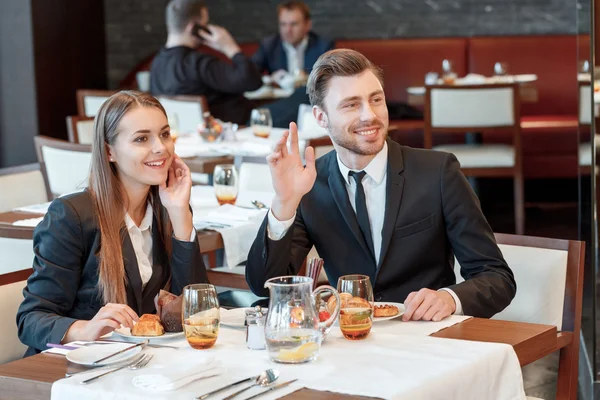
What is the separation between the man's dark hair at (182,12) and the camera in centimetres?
670

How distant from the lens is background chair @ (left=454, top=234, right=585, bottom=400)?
259cm

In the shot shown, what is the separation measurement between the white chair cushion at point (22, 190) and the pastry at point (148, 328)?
229 centimetres

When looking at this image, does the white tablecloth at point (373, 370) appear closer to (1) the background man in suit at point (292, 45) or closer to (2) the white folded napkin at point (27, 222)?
(2) the white folded napkin at point (27, 222)

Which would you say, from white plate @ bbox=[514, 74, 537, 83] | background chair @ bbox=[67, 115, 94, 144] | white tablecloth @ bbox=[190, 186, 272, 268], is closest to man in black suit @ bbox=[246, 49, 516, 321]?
white tablecloth @ bbox=[190, 186, 272, 268]

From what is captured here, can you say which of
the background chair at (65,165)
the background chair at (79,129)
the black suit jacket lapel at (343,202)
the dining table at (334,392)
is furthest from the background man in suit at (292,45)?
the dining table at (334,392)

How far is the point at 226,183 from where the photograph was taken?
3887mm

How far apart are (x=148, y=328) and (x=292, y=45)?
645cm

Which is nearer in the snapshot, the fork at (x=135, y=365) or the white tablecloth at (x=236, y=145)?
the fork at (x=135, y=365)

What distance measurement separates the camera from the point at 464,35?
29.1 ft

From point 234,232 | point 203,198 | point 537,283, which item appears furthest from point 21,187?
point 537,283

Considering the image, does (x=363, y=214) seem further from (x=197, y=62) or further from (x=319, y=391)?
(x=197, y=62)

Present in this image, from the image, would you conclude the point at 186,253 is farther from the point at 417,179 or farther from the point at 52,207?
the point at 417,179

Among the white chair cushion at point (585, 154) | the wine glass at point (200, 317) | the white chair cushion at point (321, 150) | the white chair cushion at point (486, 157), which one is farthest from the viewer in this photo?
the white chair cushion at point (486, 157)

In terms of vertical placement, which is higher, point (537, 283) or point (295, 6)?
point (295, 6)
